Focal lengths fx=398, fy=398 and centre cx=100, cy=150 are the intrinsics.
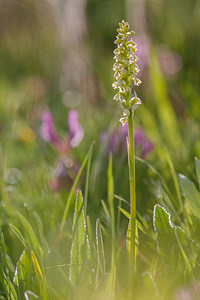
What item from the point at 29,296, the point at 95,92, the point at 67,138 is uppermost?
the point at 95,92

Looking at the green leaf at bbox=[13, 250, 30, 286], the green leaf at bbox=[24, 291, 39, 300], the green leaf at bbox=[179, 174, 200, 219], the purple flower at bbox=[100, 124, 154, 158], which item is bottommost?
the green leaf at bbox=[24, 291, 39, 300]

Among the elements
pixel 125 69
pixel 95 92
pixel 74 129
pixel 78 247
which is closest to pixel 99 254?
pixel 78 247

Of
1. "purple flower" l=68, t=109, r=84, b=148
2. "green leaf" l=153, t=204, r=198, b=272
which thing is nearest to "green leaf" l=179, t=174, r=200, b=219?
"green leaf" l=153, t=204, r=198, b=272

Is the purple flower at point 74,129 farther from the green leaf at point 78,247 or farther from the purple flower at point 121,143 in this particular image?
the green leaf at point 78,247

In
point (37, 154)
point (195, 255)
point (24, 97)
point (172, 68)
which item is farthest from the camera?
point (24, 97)

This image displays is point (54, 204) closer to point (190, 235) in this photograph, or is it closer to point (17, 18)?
point (190, 235)

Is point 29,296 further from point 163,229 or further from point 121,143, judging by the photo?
point 121,143

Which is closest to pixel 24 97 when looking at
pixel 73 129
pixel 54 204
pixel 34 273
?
pixel 73 129

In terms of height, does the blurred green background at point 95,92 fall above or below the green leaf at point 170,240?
above

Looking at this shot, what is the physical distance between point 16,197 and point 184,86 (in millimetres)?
495

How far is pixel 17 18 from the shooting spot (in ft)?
7.36

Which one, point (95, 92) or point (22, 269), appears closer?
point (22, 269)

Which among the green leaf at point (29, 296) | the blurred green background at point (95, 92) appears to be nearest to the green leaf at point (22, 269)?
the green leaf at point (29, 296)

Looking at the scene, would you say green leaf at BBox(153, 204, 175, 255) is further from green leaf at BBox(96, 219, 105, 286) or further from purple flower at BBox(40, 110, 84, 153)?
purple flower at BBox(40, 110, 84, 153)
